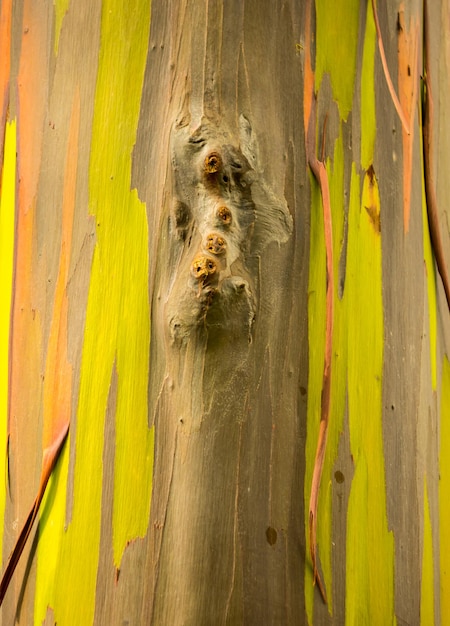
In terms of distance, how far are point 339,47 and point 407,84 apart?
4.8 inches

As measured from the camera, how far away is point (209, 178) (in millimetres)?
681

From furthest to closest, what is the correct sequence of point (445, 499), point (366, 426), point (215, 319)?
point (445, 499)
point (366, 426)
point (215, 319)

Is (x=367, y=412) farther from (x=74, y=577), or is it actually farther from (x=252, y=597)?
(x=74, y=577)

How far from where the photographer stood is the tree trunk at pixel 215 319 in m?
0.69

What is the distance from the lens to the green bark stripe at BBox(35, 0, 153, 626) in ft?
2.32

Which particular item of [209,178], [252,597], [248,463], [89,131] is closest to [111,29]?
[89,131]

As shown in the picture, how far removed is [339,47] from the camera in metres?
0.80

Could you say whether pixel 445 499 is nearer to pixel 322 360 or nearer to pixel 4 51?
pixel 322 360

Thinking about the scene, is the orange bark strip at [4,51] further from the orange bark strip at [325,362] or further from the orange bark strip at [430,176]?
the orange bark strip at [430,176]

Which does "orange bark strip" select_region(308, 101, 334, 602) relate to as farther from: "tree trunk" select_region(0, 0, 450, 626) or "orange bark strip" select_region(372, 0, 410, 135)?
"orange bark strip" select_region(372, 0, 410, 135)

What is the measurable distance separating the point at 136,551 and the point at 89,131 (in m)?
0.40

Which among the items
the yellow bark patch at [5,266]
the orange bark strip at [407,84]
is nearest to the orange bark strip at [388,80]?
the orange bark strip at [407,84]

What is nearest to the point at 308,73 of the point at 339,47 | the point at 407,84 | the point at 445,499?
the point at 339,47

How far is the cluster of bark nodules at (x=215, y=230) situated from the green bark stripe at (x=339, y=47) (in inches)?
5.1
